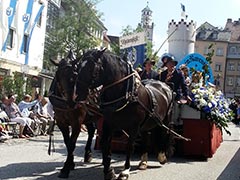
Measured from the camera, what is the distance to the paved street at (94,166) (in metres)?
7.04

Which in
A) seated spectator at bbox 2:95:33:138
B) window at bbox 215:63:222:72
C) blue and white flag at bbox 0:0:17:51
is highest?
window at bbox 215:63:222:72

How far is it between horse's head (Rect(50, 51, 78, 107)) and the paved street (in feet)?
4.34

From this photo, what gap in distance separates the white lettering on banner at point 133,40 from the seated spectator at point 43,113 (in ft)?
11.7

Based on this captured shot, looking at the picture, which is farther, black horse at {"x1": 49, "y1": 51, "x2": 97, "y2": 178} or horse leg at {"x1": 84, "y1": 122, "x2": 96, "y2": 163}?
horse leg at {"x1": 84, "y1": 122, "x2": 96, "y2": 163}

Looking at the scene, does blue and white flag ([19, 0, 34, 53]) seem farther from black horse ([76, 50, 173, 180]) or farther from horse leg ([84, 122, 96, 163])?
black horse ([76, 50, 173, 180])

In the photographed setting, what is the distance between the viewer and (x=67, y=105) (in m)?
6.84

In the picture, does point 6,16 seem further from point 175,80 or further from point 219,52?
point 219,52

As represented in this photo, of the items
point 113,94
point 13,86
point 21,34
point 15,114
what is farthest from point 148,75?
point 21,34

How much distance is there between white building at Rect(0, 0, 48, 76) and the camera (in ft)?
82.2

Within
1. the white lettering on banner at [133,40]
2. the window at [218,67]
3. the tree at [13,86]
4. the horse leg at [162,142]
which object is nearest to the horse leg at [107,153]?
the horse leg at [162,142]

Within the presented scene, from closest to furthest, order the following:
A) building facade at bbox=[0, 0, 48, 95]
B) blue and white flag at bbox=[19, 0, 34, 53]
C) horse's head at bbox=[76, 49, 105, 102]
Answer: horse's head at bbox=[76, 49, 105, 102] → building facade at bbox=[0, 0, 48, 95] → blue and white flag at bbox=[19, 0, 34, 53]

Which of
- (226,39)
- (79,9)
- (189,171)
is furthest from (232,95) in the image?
(189,171)

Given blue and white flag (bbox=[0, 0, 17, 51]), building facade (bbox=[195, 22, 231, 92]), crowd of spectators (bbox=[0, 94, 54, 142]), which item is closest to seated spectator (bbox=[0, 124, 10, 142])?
crowd of spectators (bbox=[0, 94, 54, 142])

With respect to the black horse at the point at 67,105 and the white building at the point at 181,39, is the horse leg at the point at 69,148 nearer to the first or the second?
the black horse at the point at 67,105
